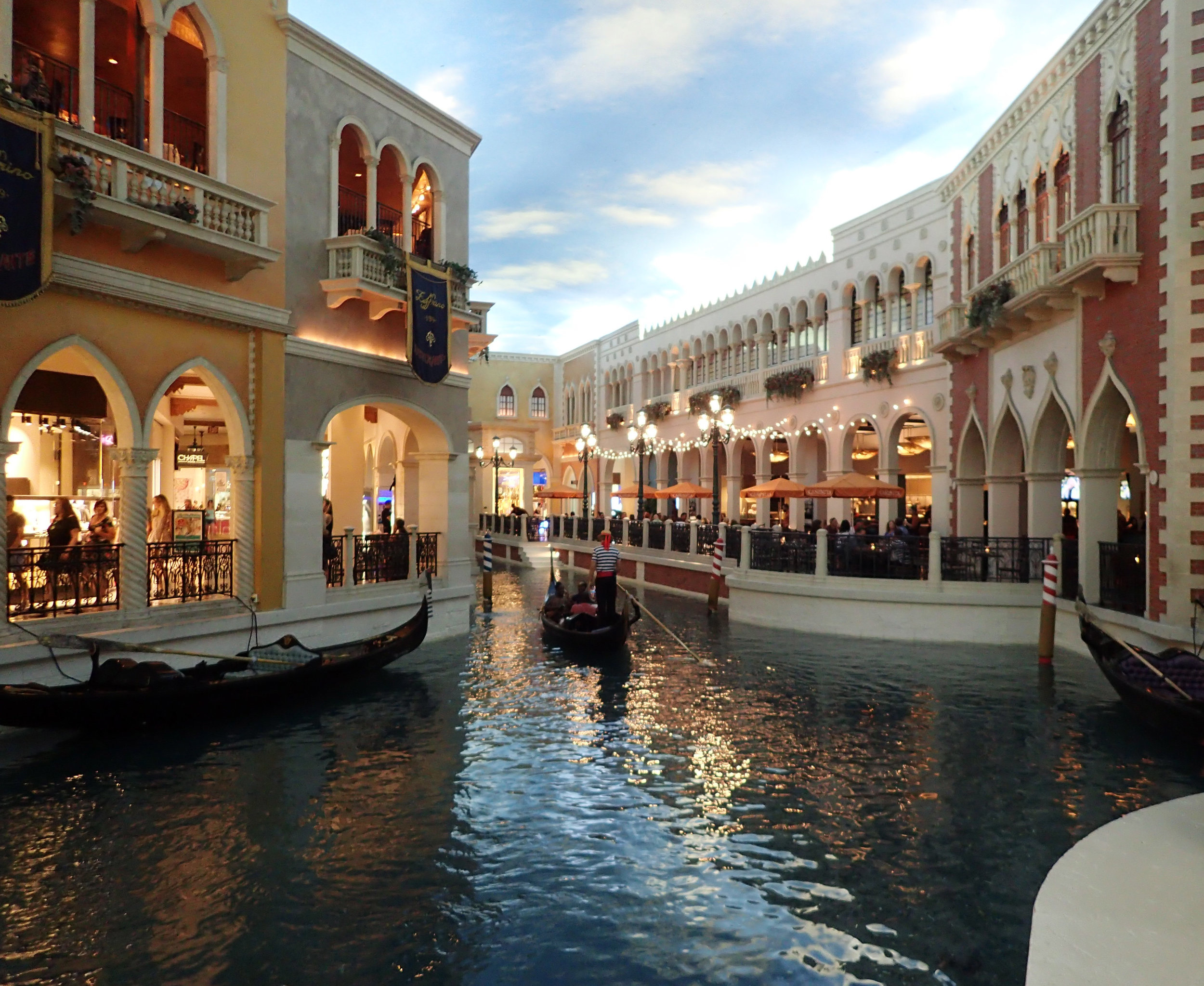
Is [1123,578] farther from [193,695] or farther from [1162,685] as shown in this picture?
[193,695]

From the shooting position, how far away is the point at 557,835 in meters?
5.02

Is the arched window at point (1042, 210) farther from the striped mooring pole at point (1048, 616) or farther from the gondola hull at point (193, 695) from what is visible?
the gondola hull at point (193, 695)

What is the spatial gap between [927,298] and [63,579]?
552 inches

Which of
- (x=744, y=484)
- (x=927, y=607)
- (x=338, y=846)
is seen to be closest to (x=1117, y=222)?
(x=927, y=607)

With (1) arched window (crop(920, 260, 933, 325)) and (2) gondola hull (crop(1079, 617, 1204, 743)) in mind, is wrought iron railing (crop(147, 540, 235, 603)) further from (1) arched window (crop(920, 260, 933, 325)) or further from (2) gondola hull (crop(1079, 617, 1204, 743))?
(1) arched window (crop(920, 260, 933, 325))

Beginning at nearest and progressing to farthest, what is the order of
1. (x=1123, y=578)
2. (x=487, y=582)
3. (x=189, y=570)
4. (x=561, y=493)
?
(x=189, y=570) < (x=1123, y=578) < (x=487, y=582) < (x=561, y=493)

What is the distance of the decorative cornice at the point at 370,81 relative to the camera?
9297 millimetres

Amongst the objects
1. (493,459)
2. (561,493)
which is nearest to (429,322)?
(561,493)

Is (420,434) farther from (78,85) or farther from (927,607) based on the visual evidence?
(927,607)

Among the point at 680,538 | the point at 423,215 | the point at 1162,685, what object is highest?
the point at 423,215

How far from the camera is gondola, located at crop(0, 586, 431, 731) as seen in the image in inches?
242

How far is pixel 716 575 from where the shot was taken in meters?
14.2

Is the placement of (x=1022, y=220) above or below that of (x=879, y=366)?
above

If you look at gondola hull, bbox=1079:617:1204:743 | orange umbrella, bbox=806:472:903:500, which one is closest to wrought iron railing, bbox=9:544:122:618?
gondola hull, bbox=1079:617:1204:743
